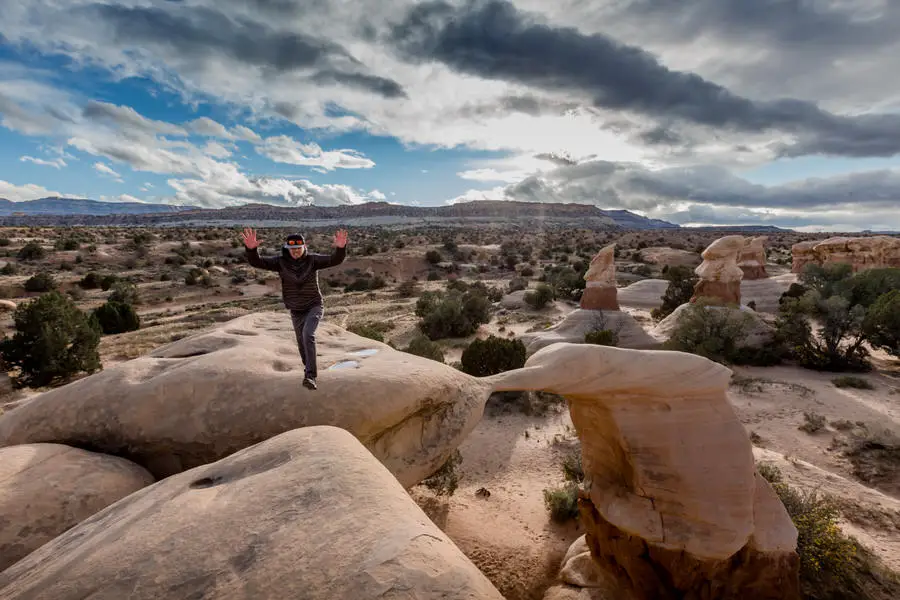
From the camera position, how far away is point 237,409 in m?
4.38

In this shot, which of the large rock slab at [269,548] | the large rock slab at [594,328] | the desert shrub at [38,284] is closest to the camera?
the large rock slab at [269,548]

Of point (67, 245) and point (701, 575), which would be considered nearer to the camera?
point (701, 575)

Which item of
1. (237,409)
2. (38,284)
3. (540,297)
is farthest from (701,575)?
(38,284)

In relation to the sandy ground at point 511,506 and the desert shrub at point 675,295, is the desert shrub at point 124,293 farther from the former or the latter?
the desert shrub at point 675,295

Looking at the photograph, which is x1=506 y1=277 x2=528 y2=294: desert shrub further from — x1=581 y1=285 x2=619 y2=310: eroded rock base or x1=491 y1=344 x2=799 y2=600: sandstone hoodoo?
x1=491 y1=344 x2=799 y2=600: sandstone hoodoo

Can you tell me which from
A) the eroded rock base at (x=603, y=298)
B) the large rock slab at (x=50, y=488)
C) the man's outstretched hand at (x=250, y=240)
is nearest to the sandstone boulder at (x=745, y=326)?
the eroded rock base at (x=603, y=298)

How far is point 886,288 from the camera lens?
1934cm

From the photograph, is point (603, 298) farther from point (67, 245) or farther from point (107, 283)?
point (67, 245)

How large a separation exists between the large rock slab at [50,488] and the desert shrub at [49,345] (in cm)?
1110

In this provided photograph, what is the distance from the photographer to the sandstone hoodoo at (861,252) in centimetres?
2664

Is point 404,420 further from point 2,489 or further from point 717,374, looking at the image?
point 717,374

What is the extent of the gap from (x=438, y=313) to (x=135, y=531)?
17.1m

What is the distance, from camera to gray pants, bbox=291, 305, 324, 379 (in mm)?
4703

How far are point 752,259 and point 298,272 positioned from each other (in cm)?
3151
